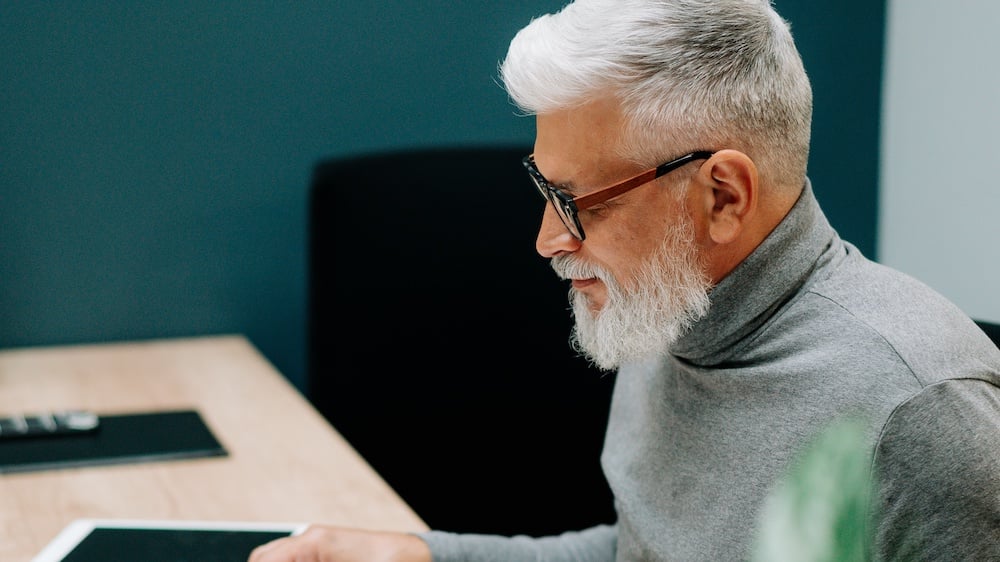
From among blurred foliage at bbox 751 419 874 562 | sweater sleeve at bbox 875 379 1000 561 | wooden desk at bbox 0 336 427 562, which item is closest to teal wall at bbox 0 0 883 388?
wooden desk at bbox 0 336 427 562

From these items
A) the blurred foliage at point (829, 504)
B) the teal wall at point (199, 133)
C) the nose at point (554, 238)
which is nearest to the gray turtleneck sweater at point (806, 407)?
the nose at point (554, 238)

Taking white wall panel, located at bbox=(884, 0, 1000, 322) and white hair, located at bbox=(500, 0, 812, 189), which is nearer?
white hair, located at bbox=(500, 0, 812, 189)

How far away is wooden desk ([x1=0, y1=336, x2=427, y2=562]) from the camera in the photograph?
114 cm

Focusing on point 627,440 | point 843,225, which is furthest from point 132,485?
point 843,225

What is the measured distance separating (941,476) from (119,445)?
996 millimetres

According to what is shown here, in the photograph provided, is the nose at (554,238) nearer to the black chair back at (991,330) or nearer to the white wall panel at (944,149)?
the black chair back at (991,330)

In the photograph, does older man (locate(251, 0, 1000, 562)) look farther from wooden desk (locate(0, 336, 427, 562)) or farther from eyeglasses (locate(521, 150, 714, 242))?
wooden desk (locate(0, 336, 427, 562))

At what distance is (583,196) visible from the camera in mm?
941

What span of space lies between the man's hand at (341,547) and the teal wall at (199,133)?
1081 millimetres

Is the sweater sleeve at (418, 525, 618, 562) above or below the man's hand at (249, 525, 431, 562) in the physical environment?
below

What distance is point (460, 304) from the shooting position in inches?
66.7

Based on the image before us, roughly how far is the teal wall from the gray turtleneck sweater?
1085 mm

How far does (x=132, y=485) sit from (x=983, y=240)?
1.49 metres

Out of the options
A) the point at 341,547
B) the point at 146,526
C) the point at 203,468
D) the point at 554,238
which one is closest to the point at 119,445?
the point at 203,468
